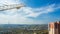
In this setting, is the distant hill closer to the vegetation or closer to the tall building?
the vegetation

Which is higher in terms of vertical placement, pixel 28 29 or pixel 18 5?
pixel 18 5

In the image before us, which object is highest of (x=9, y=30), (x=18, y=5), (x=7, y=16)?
(x=18, y=5)

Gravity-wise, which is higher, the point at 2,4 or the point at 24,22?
the point at 2,4

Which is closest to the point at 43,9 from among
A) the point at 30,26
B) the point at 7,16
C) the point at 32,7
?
the point at 32,7

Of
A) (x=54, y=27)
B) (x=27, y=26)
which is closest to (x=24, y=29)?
(x=27, y=26)

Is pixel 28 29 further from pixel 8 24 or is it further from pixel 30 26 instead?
pixel 8 24

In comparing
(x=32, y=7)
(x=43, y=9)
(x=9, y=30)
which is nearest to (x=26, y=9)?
(x=32, y=7)

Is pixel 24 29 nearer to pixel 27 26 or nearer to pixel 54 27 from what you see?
pixel 27 26

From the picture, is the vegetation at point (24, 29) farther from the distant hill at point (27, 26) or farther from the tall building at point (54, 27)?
the tall building at point (54, 27)

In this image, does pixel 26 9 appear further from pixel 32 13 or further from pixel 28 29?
pixel 28 29
